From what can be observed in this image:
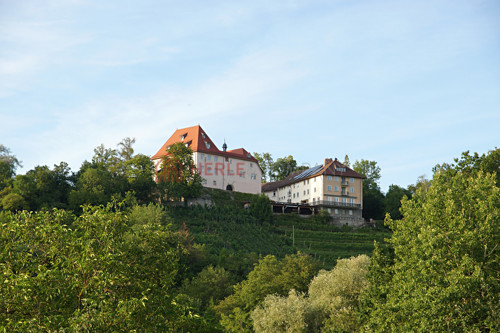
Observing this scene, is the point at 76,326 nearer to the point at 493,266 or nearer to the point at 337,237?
the point at 493,266

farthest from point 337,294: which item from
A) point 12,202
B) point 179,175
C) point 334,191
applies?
point 334,191

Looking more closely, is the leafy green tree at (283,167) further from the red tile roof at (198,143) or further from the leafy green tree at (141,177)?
the leafy green tree at (141,177)

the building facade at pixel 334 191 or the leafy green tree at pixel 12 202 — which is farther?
the building facade at pixel 334 191

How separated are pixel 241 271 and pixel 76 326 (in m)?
54.4

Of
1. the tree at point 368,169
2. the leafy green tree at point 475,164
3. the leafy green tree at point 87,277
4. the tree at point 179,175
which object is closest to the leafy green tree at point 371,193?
the tree at point 368,169

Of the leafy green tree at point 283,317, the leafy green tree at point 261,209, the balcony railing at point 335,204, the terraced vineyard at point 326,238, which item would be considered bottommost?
the leafy green tree at point 283,317

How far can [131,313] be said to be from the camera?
22938 millimetres

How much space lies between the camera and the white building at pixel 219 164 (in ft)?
375

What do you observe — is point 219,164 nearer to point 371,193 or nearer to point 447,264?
point 371,193

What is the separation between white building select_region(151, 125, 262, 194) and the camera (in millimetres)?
114312

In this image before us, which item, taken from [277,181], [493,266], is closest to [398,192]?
[277,181]

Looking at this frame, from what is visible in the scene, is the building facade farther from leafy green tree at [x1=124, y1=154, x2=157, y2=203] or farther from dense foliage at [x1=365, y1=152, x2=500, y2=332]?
dense foliage at [x1=365, y1=152, x2=500, y2=332]

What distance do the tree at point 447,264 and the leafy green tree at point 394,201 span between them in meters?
73.3

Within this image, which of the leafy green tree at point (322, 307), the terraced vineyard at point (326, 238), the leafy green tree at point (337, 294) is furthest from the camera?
the terraced vineyard at point (326, 238)
